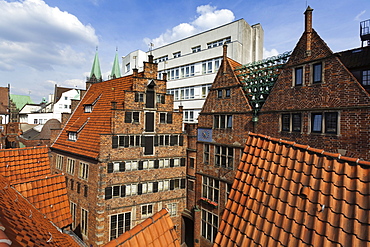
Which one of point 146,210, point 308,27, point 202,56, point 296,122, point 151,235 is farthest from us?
point 202,56

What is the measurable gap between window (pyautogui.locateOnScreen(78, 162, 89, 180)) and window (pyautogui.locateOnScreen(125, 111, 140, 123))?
15.4 feet

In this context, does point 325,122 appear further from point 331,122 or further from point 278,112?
point 278,112

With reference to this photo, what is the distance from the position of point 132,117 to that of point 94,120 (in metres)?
4.14

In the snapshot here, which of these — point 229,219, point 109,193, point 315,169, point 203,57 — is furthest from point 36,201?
point 203,57

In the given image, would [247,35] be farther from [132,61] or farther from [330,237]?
[330,237]

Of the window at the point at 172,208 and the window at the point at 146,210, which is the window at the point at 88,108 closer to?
the window at the point at 146,210

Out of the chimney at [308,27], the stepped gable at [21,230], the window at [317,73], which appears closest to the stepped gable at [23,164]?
the stepped gable at [21,230]

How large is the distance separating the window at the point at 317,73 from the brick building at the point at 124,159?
10425 mm

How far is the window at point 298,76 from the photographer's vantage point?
11176mm

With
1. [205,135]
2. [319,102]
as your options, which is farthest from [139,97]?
[319,102]

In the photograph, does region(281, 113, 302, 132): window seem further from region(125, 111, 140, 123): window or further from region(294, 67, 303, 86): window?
region(125, 111, 140, 123): window

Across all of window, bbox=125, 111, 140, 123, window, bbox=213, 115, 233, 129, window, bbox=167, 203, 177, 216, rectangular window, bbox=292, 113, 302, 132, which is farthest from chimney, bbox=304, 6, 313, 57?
window, bbox=167, 203, 177, 216

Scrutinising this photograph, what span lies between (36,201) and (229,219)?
10907 millimetres

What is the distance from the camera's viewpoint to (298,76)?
11.4 meters
